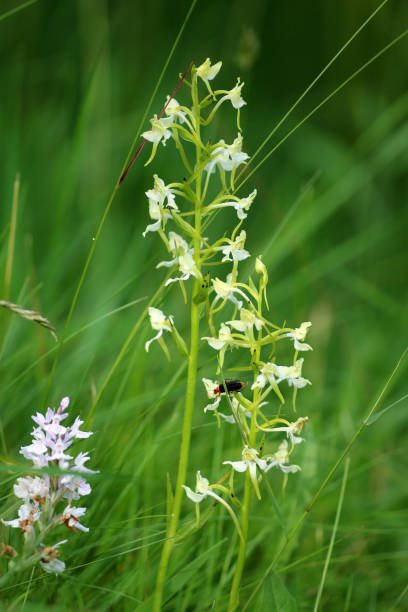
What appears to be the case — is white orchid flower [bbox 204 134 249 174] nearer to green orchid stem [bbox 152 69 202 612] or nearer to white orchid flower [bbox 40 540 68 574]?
green orchid stem [bbox 152 69 202 612]

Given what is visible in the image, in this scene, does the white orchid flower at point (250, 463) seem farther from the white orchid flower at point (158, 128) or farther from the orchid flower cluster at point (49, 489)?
the white orchid flower at point (158, 128)

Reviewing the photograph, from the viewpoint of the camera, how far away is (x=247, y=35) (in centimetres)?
284

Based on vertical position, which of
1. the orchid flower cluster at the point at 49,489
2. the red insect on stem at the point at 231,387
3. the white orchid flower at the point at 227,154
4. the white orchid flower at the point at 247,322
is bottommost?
the orchid flower cluster at the point at 49,489

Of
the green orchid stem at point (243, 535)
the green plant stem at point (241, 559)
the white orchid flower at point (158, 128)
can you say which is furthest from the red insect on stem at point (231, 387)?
the white orchid flower at point (158, 128)

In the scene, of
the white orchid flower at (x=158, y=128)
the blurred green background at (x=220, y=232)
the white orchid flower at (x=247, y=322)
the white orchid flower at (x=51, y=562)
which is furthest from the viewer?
the blurred green background at (x=220, y=232)

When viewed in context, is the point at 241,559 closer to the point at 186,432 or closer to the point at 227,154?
the point at 186,432

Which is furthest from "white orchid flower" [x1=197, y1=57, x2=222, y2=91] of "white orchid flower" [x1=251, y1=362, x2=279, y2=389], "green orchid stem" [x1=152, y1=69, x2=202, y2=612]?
"white orchid flower" [x1=251, y1=362, x2=279, y2=389]

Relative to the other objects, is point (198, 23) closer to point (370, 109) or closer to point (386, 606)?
point (370, 109)

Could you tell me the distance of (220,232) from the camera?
11.4ft

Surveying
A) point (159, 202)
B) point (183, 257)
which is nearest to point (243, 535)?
point (183, 257)

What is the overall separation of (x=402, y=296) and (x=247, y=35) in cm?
160

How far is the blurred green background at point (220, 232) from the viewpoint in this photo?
179 cm

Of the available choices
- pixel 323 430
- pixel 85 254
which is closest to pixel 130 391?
pixel 323 430

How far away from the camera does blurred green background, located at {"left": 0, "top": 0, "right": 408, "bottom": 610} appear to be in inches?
70.3
